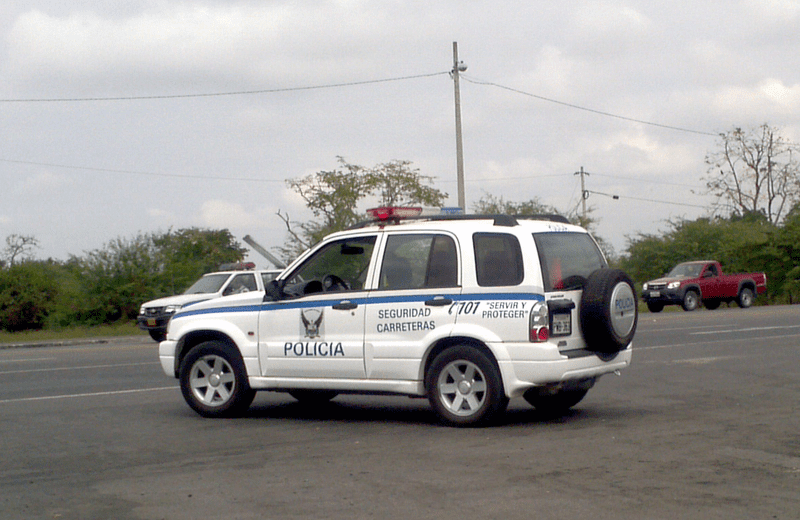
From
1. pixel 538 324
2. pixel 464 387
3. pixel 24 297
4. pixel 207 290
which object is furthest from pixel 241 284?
pixel 538 324

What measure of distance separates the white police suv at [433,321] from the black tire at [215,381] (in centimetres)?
1

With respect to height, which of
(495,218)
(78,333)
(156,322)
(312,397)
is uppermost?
(495,218)

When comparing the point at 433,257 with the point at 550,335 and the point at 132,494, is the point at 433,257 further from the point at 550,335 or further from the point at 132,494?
the point at 132,494

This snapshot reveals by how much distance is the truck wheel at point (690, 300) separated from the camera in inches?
1375

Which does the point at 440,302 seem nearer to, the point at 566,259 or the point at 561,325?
the point at 561,325

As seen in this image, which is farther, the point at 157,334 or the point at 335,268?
the point at 157,334

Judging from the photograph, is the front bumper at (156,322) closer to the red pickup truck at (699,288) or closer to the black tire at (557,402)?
the black tire at (557,402)

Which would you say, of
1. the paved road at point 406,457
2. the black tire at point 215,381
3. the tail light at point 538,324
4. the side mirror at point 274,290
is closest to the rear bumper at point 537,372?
the tail light at point 538,324

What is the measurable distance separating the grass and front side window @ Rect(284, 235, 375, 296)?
20768 millimetres

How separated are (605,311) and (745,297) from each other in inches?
1198

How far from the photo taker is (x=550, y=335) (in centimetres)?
845

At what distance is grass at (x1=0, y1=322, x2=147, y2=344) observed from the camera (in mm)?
29750

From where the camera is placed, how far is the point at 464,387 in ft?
28.6

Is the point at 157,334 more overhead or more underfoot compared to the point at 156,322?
more underfoot
